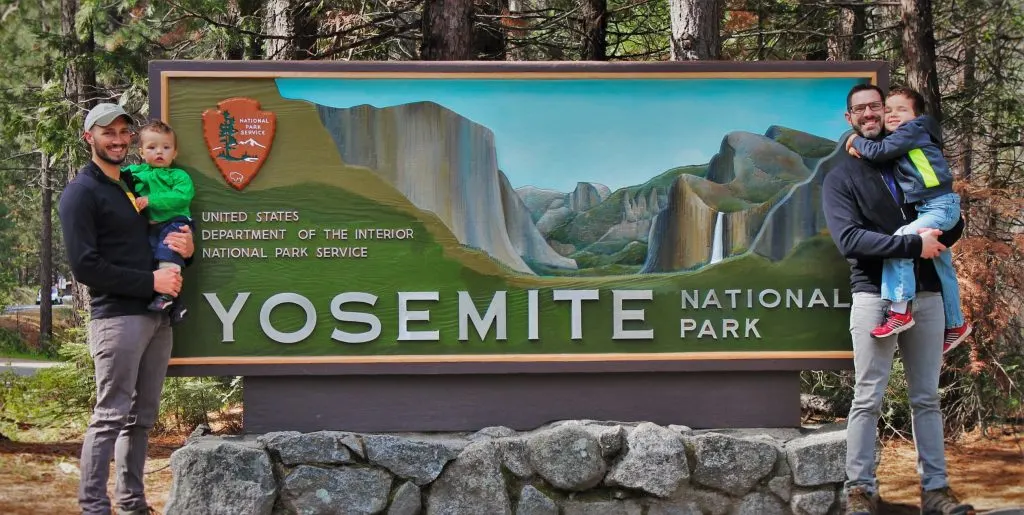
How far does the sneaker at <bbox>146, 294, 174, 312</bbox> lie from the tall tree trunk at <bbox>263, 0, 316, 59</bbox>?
4791mm

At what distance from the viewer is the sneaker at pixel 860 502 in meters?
4.38

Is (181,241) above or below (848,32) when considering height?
below

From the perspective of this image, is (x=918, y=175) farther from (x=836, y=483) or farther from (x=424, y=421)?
(x=424, y=421)

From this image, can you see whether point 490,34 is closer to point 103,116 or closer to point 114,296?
point 103,116

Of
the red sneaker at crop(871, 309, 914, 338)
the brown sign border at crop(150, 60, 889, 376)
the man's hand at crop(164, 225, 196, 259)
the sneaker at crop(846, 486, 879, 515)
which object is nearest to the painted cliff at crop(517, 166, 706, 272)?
the brown sign border at crop(150, 60, 889, 376)

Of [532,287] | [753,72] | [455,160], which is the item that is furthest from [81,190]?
[753,72]

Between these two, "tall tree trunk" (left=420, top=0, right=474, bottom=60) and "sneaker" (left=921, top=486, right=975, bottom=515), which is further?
"tall tree trunk" (left=420, top=0, right=474, bottom=60)

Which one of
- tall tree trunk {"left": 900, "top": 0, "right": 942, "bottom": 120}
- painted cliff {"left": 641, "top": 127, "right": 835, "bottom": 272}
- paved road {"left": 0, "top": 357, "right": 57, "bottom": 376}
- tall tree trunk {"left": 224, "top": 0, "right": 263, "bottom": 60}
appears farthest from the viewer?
paved road {"left": 0, "top": 357, "right": 57, "bottom": 376}

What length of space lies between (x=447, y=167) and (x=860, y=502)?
2720 millimetres

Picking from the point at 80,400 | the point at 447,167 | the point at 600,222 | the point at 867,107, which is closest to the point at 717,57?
the point at 867,107

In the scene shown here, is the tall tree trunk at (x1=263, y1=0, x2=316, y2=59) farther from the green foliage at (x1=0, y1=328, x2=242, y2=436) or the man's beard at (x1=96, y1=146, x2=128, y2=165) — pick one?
the man's beard at (x1=96, y1=146, x2=128, y2=165)

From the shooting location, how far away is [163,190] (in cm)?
446

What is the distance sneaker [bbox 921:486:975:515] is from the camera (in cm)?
428

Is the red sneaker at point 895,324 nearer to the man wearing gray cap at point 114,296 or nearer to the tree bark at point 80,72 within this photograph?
the man wearing gray cap at point 114,296
